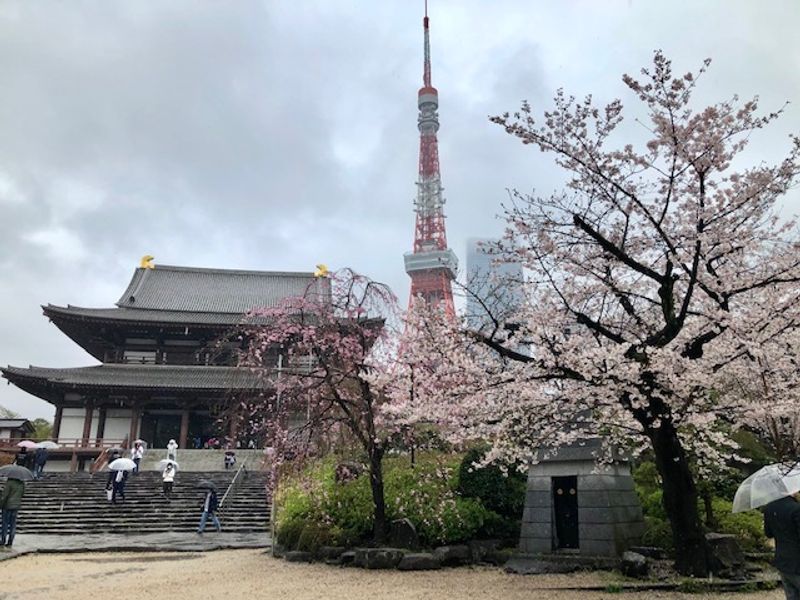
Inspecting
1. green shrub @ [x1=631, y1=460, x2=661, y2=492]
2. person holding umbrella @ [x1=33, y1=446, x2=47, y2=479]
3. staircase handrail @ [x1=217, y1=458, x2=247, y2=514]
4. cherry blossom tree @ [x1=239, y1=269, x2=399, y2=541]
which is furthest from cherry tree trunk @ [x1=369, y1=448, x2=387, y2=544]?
person holding umbrella @ [x1=33, y1=446, x2=47, y2=479]

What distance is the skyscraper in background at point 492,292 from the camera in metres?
8.27

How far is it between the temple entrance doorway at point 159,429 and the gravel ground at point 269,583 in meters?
19.9

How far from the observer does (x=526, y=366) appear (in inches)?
300

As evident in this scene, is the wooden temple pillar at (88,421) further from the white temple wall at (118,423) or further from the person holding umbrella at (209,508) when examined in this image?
the person holding umbrella at (209,508)

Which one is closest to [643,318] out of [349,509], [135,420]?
[349,509]

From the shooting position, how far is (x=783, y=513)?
4.89m

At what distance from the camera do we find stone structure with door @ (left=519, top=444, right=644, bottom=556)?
8648mm

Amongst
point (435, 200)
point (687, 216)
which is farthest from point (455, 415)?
point (435, 200)

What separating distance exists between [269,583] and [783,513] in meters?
6.51

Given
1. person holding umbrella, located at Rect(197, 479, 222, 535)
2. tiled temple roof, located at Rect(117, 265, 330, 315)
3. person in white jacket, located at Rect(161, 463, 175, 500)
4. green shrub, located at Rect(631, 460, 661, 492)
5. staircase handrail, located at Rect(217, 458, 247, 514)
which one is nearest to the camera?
green shrub, located at Rect(631, 460, 661, 492)

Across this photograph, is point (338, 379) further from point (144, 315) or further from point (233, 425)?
point (144, 315)

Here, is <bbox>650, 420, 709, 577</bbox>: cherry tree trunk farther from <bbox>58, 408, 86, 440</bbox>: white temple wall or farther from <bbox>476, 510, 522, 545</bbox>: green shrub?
<bbox>58, 408, 86, 440</bbox>: white temple wall

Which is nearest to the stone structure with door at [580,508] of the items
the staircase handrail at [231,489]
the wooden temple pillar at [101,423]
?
the staircase handrail at [231,489]

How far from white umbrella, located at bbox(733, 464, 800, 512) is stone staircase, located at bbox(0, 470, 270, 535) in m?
13.9
